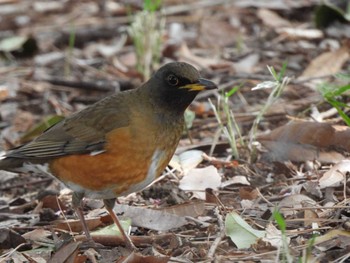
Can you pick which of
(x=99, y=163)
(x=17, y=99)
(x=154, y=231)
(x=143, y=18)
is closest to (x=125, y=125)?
(x=99, y=163)

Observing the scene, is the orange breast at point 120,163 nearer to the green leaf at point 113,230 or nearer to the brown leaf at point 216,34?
the green leaf at point 113,230

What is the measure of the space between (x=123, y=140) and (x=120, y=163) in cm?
16

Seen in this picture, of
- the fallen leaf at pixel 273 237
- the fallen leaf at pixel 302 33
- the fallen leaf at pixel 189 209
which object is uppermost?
the fallen leaf at pixel 273 237

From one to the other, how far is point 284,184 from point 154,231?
1051 mm

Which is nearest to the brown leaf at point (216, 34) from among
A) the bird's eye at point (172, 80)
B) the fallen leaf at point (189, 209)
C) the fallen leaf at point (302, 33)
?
the fallen leaf at point (302, 33)

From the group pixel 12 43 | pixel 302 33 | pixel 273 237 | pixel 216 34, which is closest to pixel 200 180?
pixel 273 237

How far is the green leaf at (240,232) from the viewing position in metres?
5.08

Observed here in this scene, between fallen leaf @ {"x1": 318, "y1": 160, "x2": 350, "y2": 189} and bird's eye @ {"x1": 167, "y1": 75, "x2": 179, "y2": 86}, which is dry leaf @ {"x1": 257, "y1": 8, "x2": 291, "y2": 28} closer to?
fallen leaf @ {"x1": 318, "y1": 160, "x2": 350, "y2": 189}

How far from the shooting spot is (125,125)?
573 centimetres

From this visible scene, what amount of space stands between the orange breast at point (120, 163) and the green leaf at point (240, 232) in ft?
2.35

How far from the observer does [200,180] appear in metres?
6.45

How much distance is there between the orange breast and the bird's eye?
42cm

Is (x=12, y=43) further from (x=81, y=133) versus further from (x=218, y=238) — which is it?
(x=218, y=238)

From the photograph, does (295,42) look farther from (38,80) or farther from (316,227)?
(316,227)
